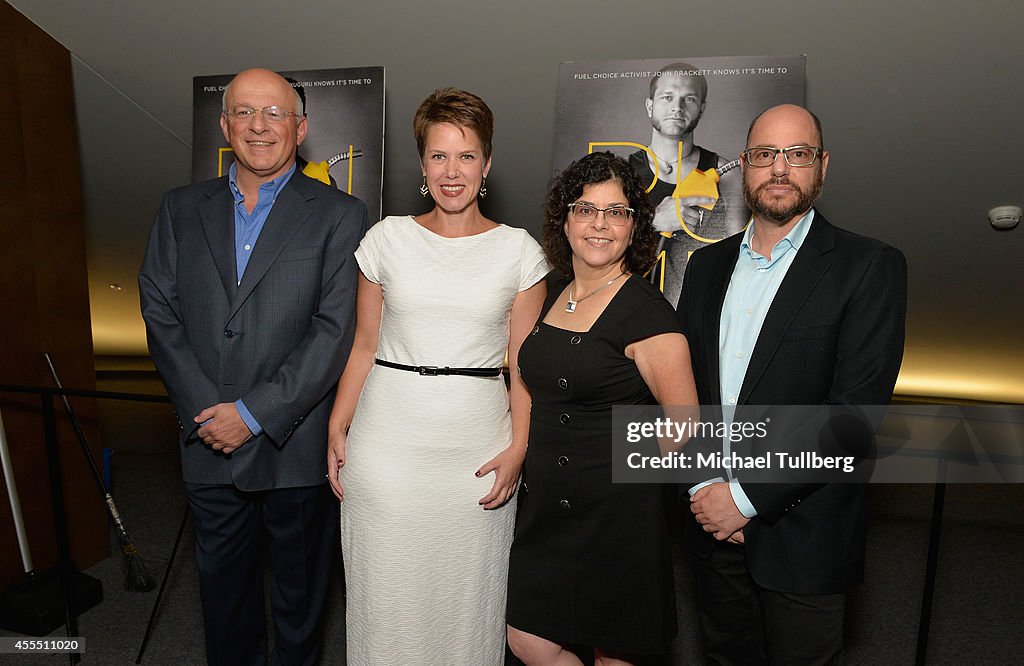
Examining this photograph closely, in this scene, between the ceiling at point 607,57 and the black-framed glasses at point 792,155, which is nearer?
the black-framed glasses at point 792,155

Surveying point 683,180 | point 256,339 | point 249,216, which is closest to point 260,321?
point 256,339

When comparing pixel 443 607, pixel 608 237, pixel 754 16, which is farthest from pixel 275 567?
pixel 754 16

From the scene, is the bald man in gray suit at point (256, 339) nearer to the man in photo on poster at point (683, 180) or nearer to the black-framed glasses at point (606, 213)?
the black-framed glasses at point (606, 213)

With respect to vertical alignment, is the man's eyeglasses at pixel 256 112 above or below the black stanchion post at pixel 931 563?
above

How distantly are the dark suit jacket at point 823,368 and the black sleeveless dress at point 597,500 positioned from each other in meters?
0.24

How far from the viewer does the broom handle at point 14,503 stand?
2939 mm

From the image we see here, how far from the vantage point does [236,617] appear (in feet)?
7.10

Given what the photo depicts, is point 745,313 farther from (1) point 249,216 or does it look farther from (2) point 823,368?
(1) point 249,216

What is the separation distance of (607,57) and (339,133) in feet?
3.89

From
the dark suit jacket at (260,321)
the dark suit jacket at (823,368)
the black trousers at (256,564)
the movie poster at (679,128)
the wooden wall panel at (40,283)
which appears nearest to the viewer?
the dark suit jacket at (823,368)

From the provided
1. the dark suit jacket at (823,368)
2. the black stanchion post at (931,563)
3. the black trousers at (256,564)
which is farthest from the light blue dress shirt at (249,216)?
the black stanchion post at (931,563)

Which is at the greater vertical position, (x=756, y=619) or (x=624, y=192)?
(x=624, y=192)

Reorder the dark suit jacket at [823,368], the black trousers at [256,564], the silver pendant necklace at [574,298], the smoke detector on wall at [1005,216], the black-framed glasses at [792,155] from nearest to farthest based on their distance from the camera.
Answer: the dark suit jacket at [823,368]
the black-framed glasses at [792,155]
the silver pendant necklace at [574,298]
the black trousers at [256,564]
the smoke detector on wall at [1005,216]

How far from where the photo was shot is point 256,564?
220 centimetres
